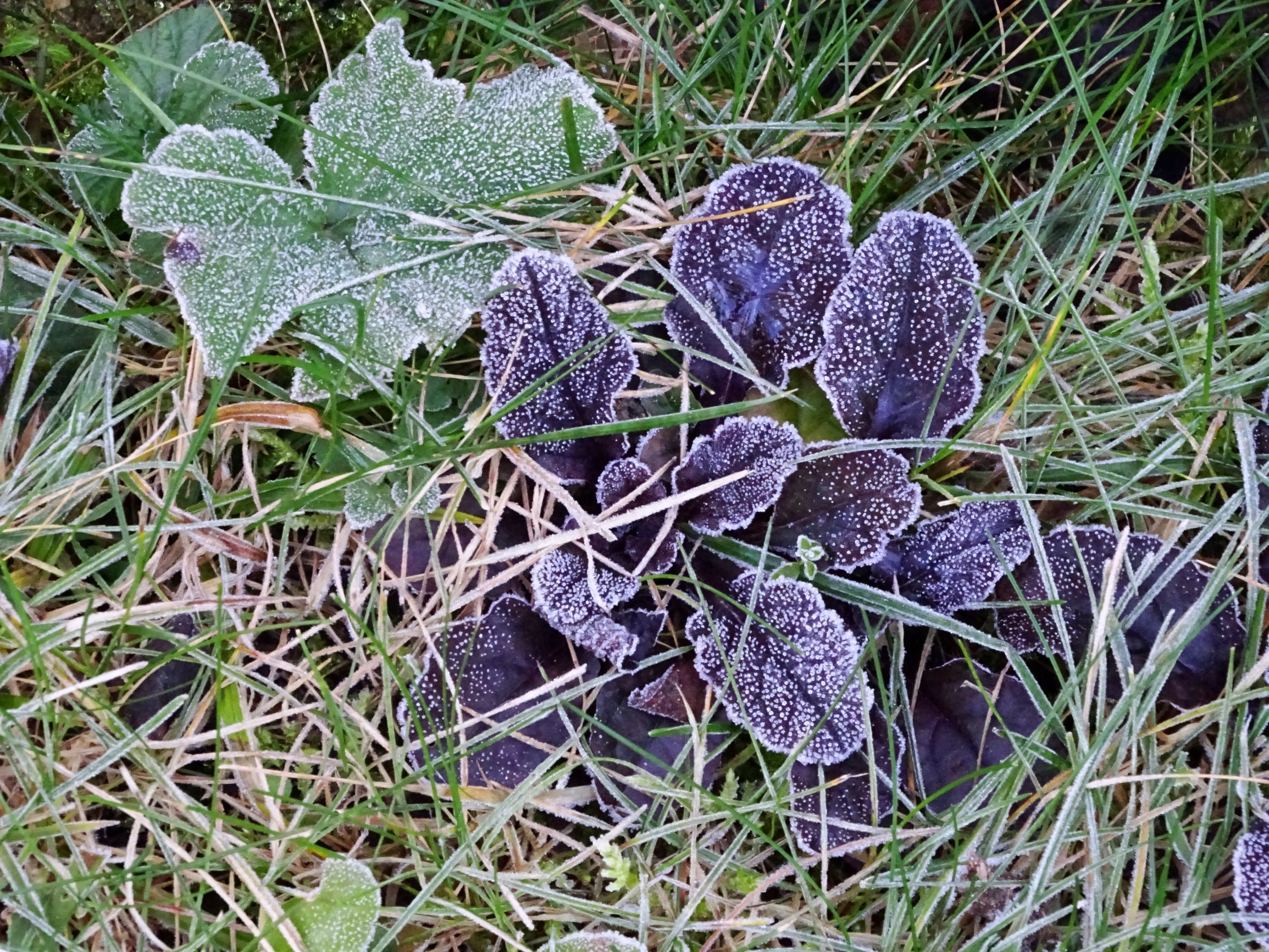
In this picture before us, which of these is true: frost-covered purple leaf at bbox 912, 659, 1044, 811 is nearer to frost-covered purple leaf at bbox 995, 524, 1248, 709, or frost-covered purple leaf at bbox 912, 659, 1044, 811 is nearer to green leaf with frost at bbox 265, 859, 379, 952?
frost-covered purple leaf at bbox 995, 524, 1248, 709

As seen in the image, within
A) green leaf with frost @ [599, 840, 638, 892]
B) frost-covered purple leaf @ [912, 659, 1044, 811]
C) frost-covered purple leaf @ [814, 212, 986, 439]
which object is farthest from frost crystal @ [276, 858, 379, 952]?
frost-covered purple leaf @ [814, 212, 986, 439]

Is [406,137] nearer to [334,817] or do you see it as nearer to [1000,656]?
[334,817]

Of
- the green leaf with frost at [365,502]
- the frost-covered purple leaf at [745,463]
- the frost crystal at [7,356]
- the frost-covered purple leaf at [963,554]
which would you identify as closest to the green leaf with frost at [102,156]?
the frost crystal at [7,356]

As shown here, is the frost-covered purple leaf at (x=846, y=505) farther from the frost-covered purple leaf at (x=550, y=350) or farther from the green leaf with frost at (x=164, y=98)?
the green leaf with frost at (x=164, y=98)

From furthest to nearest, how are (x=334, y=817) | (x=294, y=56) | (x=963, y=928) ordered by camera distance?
(x=294, y=56)
(x=963, y=928)
(x=334, y=817)

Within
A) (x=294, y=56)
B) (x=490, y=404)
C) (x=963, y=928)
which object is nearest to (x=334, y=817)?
(x=490, y=404)

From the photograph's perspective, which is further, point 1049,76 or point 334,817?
point 1049,76

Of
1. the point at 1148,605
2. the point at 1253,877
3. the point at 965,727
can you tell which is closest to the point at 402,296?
the point at 965,727
